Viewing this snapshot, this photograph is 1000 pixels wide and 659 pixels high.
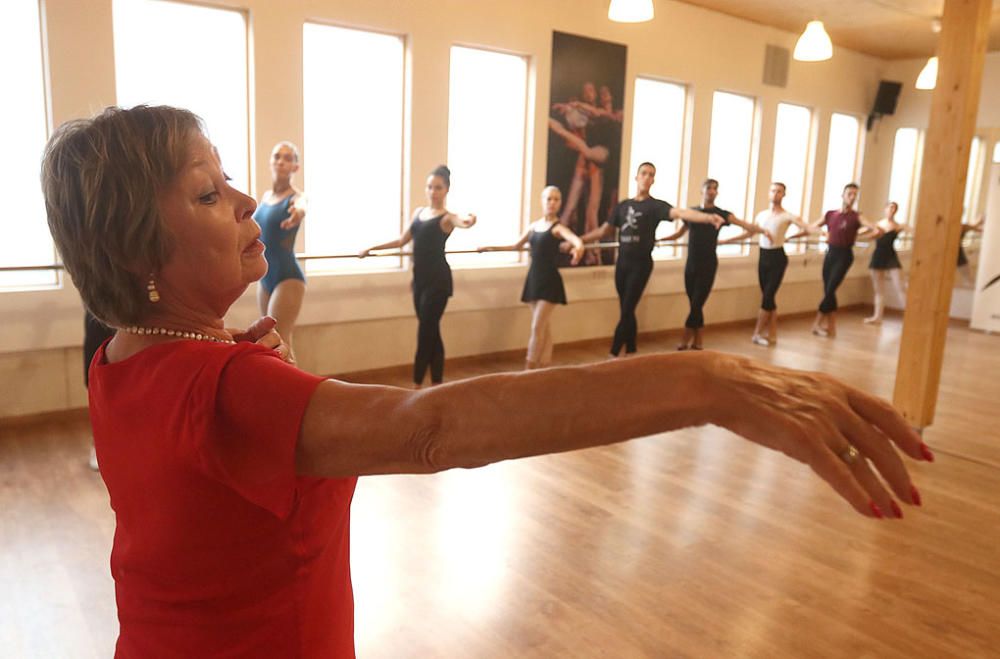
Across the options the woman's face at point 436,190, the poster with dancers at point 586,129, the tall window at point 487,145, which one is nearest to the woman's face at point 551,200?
the tall window at point 487,145

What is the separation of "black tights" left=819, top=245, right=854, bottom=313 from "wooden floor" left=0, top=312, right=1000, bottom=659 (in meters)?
4.60

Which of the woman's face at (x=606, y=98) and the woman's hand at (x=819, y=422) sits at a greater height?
the woman's face at (x=606, y=98)

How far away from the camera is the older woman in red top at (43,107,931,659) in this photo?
2.20 ft

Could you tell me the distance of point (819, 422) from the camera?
65cm

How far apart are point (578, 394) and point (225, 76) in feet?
17.6

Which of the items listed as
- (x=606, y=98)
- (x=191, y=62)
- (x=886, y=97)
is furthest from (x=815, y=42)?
(x=886, y=97)

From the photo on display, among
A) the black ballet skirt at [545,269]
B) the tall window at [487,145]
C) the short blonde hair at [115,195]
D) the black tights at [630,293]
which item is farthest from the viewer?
the black tights at [630,293]

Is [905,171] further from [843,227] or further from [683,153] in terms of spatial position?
[683,153]

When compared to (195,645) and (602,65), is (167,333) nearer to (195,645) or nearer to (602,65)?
(195,645)

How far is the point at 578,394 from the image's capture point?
2.22 ft

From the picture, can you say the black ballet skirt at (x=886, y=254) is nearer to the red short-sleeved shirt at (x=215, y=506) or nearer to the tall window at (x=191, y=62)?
the tall window at (x=191, y=62)

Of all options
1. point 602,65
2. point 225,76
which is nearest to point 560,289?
point 602,65

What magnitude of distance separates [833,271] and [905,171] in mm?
3648

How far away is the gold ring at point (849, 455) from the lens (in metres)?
0.65
